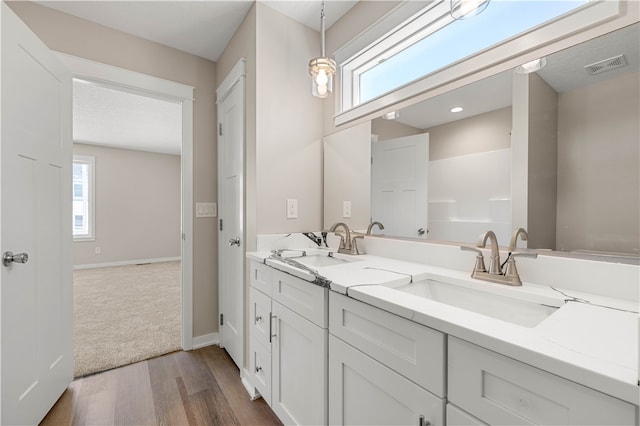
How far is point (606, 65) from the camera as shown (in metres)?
0.88

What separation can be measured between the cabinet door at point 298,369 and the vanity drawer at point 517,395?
1.76ft

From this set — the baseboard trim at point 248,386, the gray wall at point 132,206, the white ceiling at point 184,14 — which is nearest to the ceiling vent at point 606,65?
the white ceiling at point 184,14

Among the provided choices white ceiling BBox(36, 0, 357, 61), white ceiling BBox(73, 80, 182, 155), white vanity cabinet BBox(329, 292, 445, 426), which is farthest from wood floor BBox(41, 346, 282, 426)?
white ceiling BBox(36, 0, 357, 61)

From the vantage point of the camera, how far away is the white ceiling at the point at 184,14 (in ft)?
5.82

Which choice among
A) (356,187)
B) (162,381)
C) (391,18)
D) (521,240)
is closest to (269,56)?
(391,18)

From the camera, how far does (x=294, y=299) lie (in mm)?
1256

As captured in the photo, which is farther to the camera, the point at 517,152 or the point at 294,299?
the point at 294,299

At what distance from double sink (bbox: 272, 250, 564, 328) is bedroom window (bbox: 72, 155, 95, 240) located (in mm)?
6169

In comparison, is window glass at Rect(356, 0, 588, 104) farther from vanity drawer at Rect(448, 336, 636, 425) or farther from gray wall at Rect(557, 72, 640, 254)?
vanity drawer at Rect(448, 336, 636, 425)

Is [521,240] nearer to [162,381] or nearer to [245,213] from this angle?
[245,213]

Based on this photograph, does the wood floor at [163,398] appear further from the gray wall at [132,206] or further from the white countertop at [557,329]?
the gray wall at [132,206]

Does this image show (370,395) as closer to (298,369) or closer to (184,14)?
(298,369)

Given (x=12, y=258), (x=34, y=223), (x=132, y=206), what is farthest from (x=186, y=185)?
(x=132, y=206)

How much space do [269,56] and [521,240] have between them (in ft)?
5.67
